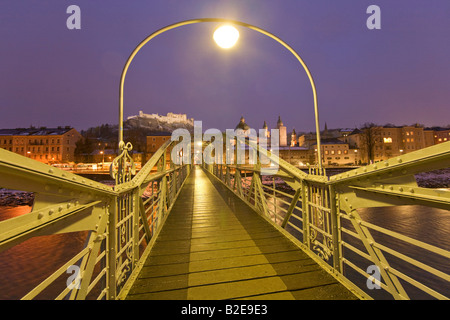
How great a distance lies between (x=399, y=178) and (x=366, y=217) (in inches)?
799

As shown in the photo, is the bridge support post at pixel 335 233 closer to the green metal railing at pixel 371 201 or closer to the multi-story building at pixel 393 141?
the green metal railing at pixel 371 201

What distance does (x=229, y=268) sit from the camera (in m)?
2.96

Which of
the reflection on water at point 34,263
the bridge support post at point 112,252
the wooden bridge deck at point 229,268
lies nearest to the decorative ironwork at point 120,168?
the bridge support post at point 112,252

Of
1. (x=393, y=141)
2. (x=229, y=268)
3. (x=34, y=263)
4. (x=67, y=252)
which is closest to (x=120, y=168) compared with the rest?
(x=229, y=268)

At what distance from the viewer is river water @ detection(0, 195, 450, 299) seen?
9133mm

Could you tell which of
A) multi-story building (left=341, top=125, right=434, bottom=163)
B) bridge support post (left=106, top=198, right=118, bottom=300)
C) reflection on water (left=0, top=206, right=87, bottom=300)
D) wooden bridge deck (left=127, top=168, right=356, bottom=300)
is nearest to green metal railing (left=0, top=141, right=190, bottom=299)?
bridge support post (left=106, top=198, right=118, bottom=300)

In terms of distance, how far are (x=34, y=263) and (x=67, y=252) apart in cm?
150

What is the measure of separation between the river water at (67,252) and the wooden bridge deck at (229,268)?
8.02 meters

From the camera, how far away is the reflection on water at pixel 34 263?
29.3ft

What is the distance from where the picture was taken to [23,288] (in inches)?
360

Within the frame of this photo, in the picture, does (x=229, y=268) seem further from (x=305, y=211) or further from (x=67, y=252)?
(x=67, y=252)

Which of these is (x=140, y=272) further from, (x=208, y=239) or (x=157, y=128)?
(x=157, y=128)

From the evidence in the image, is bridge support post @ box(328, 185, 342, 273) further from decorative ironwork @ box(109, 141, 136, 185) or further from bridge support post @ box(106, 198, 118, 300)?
decorative ironwork @ box(109, 141, 136, 185)
